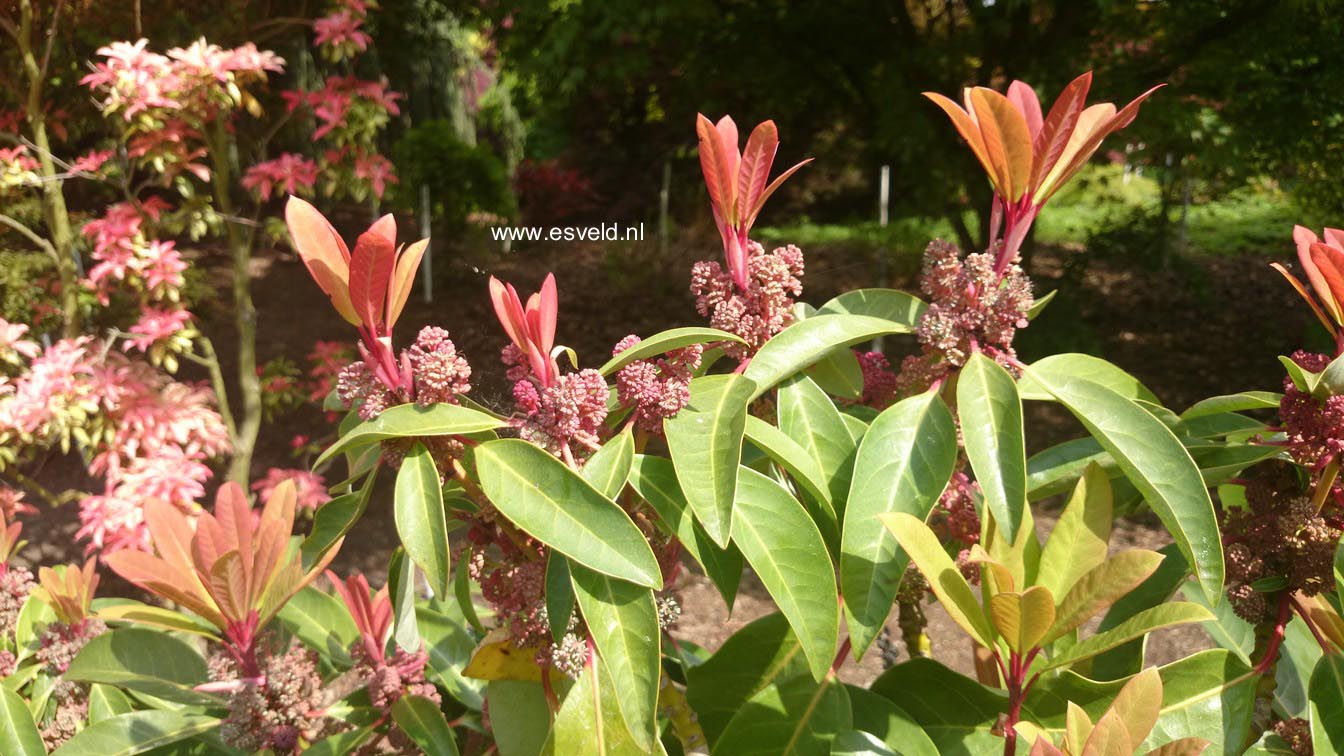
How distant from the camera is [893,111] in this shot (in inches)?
233

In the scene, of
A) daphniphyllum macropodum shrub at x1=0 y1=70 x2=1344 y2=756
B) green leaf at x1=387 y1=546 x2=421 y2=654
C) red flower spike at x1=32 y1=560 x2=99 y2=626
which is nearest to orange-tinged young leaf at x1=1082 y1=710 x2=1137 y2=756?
daphniphyllum macropodum shrub at x1=0 y1=70 x2=1344 y2=756

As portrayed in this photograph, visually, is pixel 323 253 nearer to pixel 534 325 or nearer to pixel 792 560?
pixel 534 325

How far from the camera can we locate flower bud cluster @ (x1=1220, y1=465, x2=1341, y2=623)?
82 centimetres

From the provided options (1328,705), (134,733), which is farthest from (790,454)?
(134,733)

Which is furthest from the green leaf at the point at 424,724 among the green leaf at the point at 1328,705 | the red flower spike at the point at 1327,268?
the red flower spike at the point at 1327,268

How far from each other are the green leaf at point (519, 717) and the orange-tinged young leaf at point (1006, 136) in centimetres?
65

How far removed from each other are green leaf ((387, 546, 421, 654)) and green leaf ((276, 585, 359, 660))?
0.27 metres

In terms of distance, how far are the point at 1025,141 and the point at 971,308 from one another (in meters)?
0.15

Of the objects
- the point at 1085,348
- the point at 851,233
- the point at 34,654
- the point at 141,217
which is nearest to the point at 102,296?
the point at 141,217

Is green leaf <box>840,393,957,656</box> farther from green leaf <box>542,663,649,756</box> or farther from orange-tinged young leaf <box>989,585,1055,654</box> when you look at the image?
green leaf <box>542,663,649,756</box>

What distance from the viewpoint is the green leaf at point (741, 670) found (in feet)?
3.18

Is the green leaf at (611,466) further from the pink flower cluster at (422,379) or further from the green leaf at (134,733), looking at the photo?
the green leaf at (134,733)

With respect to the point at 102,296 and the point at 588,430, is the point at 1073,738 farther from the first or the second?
the point at 102,296

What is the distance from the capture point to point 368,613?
42.8 inches
